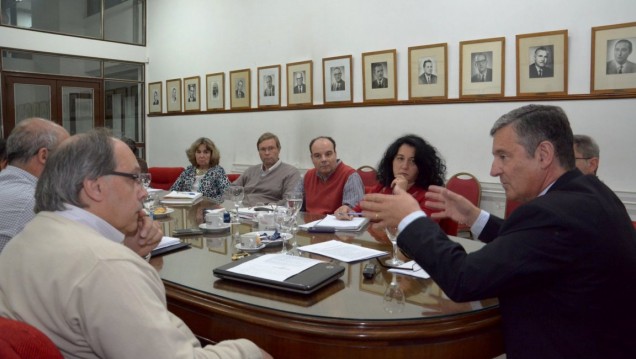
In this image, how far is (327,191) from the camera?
384 cm

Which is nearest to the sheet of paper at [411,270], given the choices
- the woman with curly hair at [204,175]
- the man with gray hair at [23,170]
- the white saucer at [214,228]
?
the white saucer at [214,228]

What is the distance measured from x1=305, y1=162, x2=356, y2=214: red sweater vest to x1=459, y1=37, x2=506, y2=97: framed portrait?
1.80 metres

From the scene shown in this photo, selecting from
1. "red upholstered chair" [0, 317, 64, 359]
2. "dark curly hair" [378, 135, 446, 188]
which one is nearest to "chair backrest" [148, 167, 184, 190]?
"dark curly hair" [378, 135, 446, 188]

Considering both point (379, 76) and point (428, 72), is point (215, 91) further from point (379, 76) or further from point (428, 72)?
point (428, 72)

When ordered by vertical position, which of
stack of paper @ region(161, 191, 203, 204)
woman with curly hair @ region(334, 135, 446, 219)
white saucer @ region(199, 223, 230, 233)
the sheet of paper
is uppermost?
woman with curly hair @ region(334, 135, 446, 219)

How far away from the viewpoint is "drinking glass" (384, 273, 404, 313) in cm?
141

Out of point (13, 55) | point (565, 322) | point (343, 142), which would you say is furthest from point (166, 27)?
point (565, 322)

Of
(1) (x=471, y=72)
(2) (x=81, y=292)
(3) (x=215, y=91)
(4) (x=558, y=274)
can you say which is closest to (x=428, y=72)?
(1) (x=471, y=72)

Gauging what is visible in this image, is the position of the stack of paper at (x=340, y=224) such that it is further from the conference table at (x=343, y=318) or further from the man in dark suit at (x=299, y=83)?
the man in dark suit at (x=299, y=83)

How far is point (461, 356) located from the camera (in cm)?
140

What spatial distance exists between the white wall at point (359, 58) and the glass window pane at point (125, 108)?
33cm

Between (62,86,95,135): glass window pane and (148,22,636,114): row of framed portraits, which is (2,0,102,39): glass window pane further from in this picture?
(148,22,636,114): row of framed portraits

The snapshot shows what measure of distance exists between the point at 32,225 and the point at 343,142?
4890 millimetres

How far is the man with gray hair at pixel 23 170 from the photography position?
210 cm
